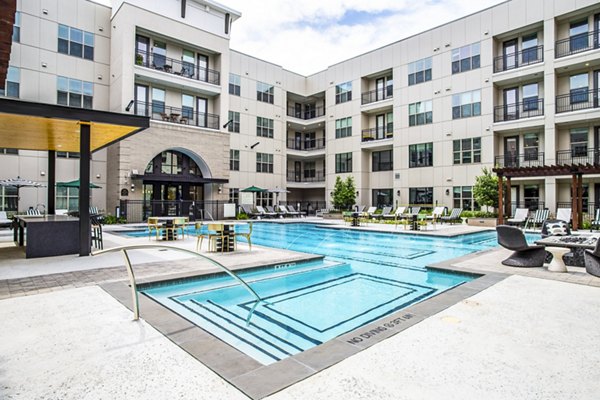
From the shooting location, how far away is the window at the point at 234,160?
2708cm

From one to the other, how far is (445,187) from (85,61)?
77.3ft

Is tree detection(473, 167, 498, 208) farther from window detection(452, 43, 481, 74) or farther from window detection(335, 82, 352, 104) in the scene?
window detection(335, 82, 352, 104)

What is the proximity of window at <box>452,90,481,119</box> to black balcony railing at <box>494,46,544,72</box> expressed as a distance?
187cm

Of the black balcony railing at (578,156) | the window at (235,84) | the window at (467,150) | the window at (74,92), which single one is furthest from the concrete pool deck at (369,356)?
the window at (235,84)

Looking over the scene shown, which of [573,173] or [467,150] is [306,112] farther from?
[573,173]

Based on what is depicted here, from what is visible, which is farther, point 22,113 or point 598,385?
point 22,113

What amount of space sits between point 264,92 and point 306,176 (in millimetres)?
8857

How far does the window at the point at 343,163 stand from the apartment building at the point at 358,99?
1.08 ft

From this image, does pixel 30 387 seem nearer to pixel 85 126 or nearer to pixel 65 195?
pixel 85 126

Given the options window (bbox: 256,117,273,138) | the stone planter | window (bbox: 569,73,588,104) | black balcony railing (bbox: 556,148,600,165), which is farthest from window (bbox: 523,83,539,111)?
window (bbox: 256,117,273,138)

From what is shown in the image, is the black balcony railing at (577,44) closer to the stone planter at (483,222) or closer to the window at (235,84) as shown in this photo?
the stone planter at (483,222)

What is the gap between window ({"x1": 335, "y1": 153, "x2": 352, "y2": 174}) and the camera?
2873 cm

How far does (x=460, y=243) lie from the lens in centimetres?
1279

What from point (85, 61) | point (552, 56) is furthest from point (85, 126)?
point (552, 56)
